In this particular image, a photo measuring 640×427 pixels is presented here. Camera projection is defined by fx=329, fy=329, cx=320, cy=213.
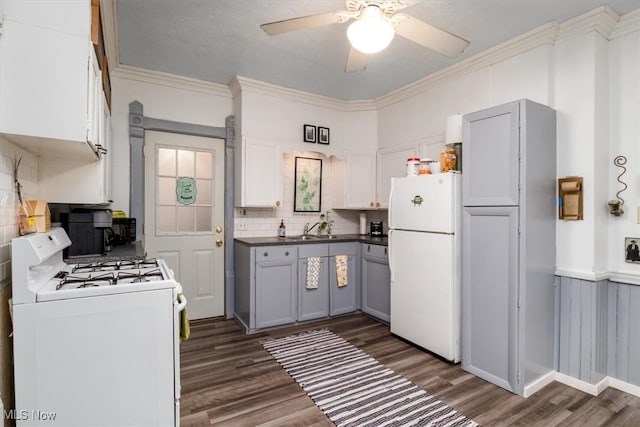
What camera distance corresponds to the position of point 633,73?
2314mm

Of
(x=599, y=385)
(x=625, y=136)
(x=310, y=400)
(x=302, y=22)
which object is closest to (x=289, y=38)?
(x=302, y=22)

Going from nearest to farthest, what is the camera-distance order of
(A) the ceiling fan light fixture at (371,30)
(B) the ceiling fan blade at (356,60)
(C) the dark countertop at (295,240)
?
(A) the ceiling fan light fixture at (371,30) < (B) the ceiling fan blade at (356,60) < (C) the dark countertop at (295,240)

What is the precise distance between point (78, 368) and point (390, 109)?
382cm

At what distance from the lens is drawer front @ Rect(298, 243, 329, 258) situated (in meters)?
3.57

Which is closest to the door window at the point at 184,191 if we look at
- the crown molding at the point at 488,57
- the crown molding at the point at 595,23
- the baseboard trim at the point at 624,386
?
the crown molding at the point at 488,57

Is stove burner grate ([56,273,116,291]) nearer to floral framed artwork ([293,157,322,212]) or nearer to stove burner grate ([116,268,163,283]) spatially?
stove burner grate ([116,268,163,283])

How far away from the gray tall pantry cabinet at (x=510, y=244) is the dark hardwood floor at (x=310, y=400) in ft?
0.56

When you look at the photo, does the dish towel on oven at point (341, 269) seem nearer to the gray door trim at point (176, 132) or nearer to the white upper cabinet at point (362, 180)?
the white upper cabinet at point (362, 180)

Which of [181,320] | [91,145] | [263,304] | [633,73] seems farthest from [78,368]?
[633,73]

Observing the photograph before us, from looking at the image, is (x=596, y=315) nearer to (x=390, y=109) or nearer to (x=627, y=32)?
(x=627, y=32)

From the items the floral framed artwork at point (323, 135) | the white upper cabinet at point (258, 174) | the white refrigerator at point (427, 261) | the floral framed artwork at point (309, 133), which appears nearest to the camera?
the white refrigerator at point (427, 261)

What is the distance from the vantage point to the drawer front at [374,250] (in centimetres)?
354

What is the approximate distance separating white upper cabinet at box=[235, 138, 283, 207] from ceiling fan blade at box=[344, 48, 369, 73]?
1.63 meters

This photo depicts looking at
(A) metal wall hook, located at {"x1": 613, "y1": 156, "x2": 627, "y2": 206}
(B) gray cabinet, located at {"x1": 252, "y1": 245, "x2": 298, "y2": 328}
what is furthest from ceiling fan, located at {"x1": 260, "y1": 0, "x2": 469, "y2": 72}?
(B) gray cabinet, located at {"x1": 252, "y1": 245, "x2": 298, "y2": 328}
